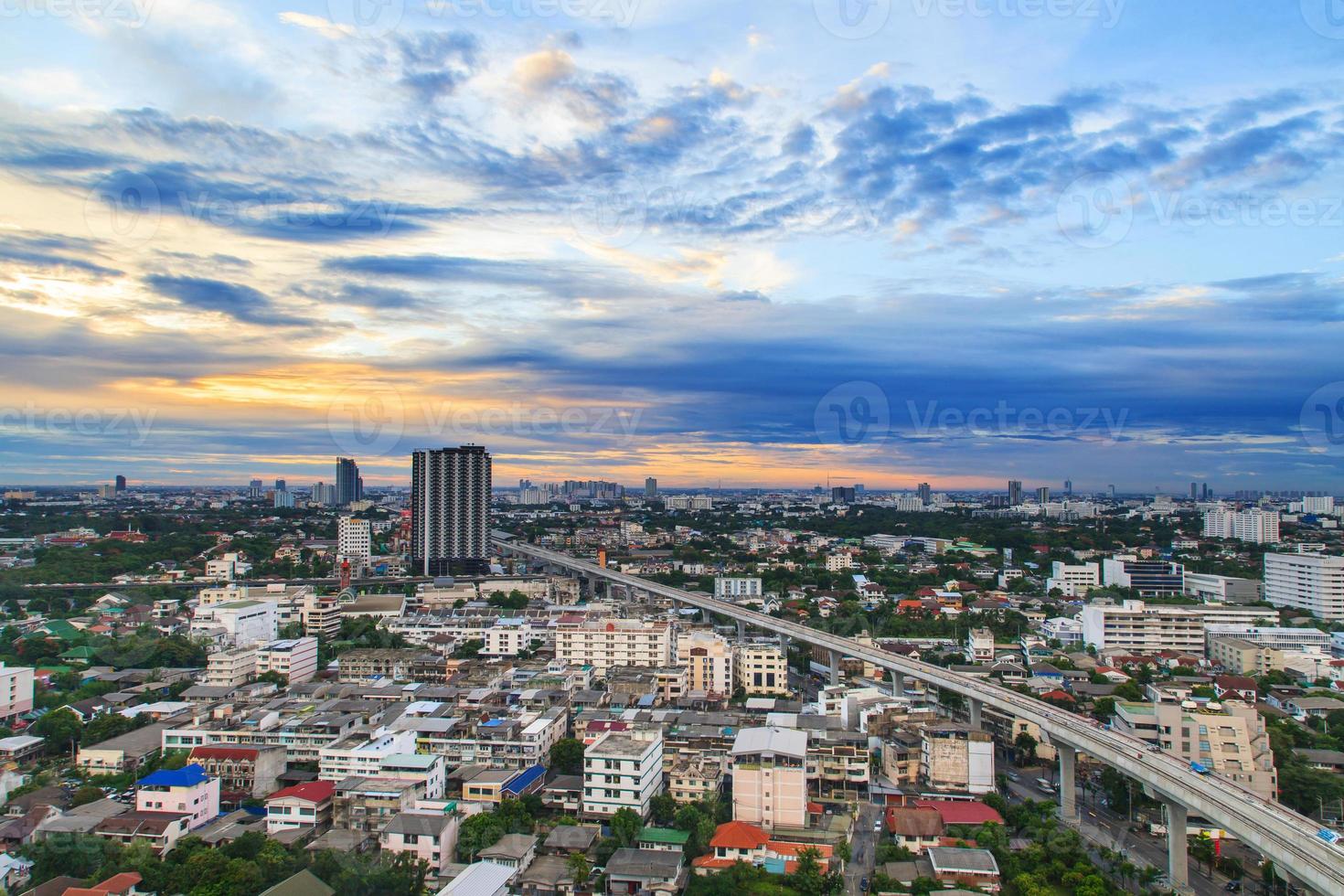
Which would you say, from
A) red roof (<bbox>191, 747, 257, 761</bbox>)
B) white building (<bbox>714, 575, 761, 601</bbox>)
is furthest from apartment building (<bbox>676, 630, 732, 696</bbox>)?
white building (<bbox>714, 575, 761, 601</bbox>)

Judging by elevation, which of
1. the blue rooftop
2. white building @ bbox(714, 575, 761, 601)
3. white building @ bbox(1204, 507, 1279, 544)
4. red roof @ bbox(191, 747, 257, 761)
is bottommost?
white building @ bbox(714, 575, 761, 601)

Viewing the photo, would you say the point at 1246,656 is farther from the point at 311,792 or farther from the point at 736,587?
the point at 311,792

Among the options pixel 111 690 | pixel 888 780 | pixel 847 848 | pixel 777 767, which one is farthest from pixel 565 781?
pixel 111 690

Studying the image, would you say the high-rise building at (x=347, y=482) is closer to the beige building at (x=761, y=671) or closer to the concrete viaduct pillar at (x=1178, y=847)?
the beige building at (x=761, y=671)

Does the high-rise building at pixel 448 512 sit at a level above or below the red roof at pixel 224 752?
above

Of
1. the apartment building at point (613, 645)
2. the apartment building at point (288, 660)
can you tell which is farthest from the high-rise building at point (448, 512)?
the apartment building at point (613, 645)

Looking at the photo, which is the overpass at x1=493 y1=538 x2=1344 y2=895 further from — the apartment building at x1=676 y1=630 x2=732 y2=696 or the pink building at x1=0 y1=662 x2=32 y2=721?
the pink building at x1=0 y1=662 x2=32 y2=721
